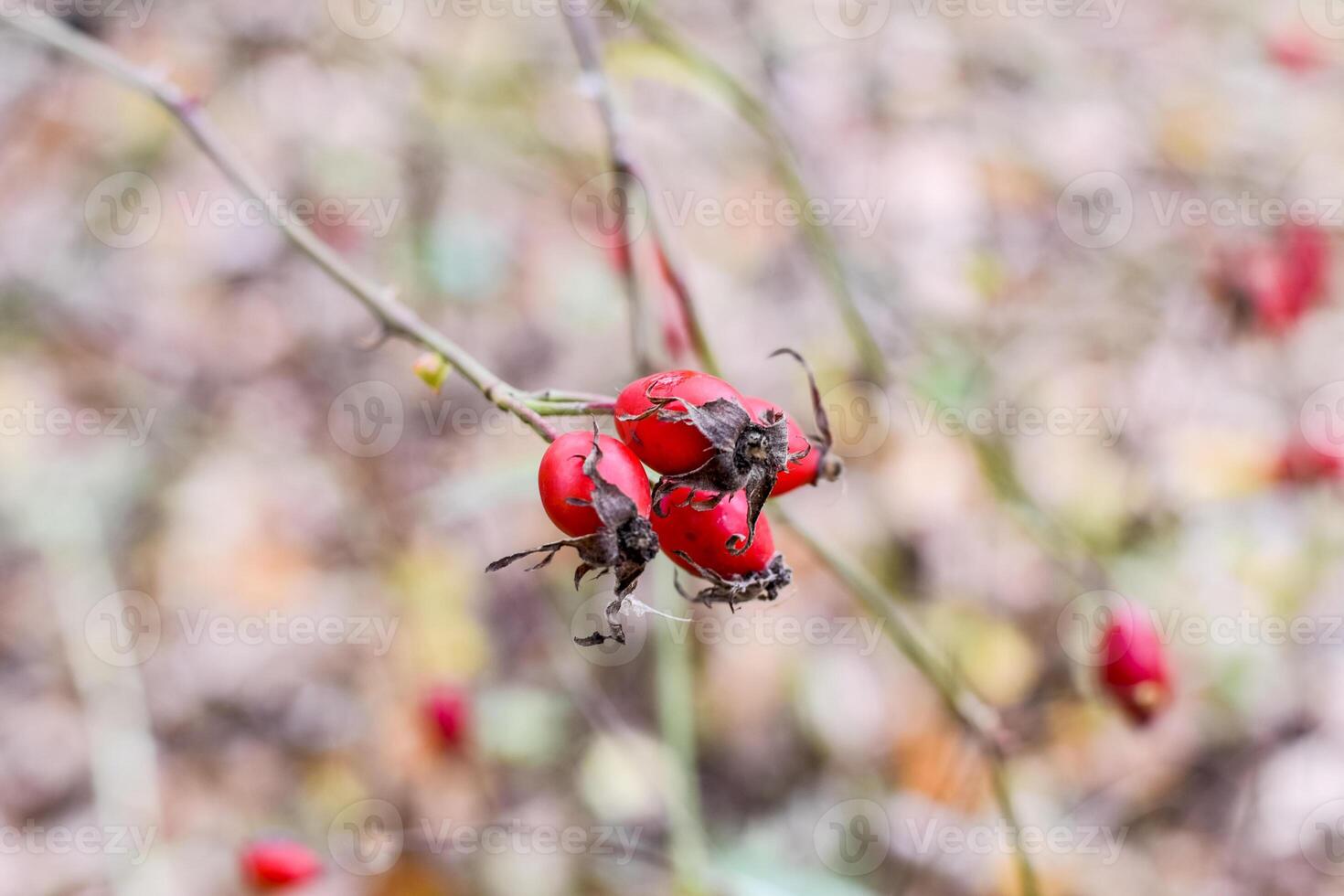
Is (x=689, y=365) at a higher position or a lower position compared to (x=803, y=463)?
lower

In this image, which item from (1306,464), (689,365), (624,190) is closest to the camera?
(624,190)

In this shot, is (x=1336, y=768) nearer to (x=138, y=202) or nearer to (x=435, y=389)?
(x=435, y=389)

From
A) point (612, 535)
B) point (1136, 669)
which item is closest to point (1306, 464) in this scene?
point (1136, 669)

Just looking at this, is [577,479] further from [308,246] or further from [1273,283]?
[1273,283]

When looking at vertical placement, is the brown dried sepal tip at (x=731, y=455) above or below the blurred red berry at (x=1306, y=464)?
above

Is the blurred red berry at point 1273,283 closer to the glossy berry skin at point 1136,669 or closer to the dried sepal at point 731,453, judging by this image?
the glossy berry skin at point 1136,669

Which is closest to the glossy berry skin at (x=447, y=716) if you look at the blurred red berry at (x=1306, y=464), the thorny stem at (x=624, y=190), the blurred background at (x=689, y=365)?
the blurred background at (x=689, y=365)

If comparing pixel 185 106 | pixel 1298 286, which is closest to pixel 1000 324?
pixel 1298 286
